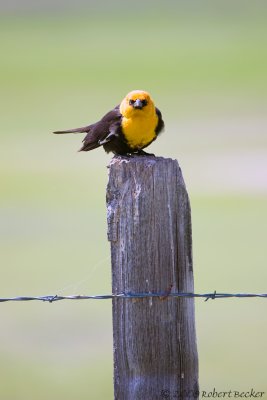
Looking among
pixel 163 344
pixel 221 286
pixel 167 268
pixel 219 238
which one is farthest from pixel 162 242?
pixel 219 238

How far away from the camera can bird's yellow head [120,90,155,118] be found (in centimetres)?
529

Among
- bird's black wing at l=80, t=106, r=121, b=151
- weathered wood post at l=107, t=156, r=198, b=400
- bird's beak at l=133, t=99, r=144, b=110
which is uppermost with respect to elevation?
bird's beak at l=133, t=99, r=144, b=110

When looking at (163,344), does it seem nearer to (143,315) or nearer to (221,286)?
(143,315)

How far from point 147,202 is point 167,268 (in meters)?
0.24

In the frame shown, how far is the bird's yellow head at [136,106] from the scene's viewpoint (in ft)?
17.4

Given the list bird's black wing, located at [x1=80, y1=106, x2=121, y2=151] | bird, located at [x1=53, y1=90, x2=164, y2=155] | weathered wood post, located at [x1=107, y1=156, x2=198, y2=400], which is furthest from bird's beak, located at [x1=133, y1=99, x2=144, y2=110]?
weathered wood post, located at [x1=107, y1=156, x2=198, y2=400]

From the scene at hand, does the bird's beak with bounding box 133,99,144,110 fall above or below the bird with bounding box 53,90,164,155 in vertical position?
above

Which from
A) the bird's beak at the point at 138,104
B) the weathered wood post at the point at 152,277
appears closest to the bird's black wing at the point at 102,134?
the bird's beak at the point at 138,104

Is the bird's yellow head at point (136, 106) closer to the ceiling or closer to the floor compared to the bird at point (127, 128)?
closer to the ceiling

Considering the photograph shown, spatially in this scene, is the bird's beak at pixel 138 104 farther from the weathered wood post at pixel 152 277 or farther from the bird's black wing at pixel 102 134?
the weathered wood post at pixel 152 277

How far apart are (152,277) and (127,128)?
2.47 meters

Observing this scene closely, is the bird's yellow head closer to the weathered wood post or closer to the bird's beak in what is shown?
the bird's beak

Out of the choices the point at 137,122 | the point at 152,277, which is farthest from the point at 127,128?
the point at 152,277

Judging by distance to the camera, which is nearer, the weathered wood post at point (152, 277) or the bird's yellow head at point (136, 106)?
the weathered wood post at point (152, 277)
